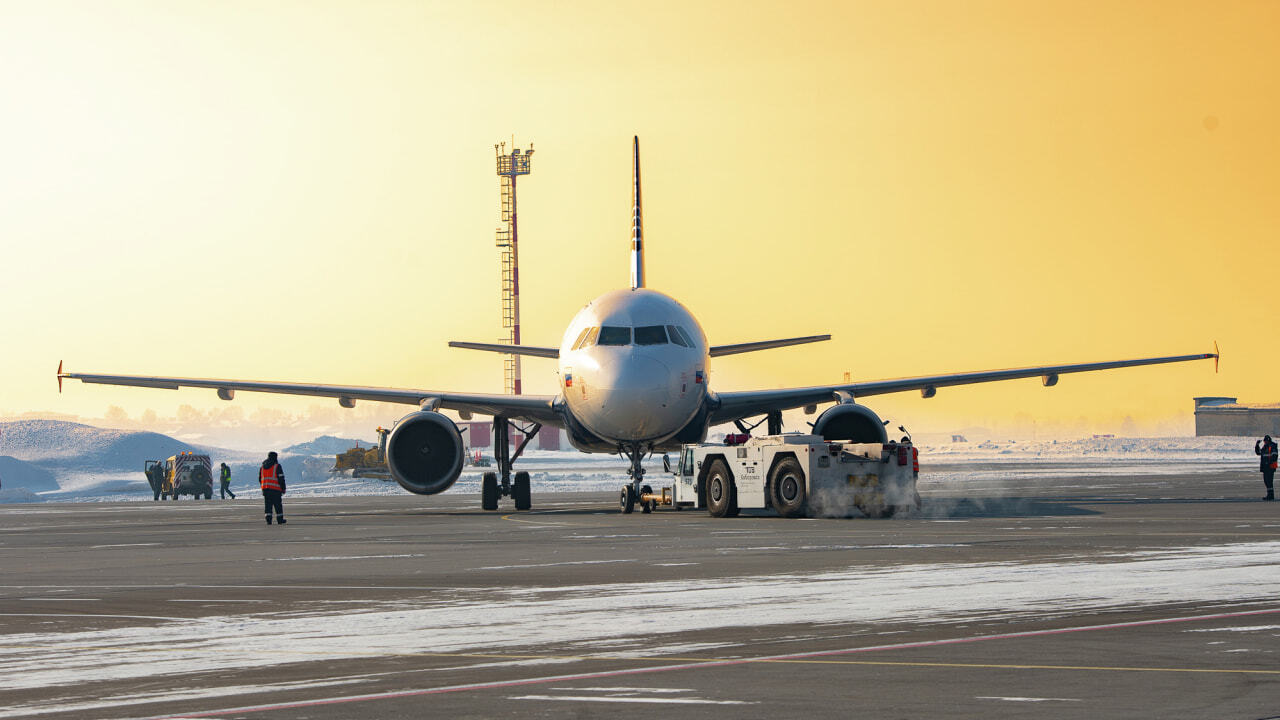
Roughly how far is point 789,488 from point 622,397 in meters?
4.23

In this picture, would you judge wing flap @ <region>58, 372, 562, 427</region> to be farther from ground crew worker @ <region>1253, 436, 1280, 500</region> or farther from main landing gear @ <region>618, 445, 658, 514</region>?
ground crew worker @ <region>1253, 436, 1280, 500</region>

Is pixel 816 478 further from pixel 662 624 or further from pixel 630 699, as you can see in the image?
pixel 630 699

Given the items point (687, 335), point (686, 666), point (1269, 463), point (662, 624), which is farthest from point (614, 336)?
point (686, 666)

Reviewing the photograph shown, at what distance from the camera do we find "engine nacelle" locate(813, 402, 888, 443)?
34062 mm

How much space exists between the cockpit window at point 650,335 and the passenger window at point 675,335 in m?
0.20

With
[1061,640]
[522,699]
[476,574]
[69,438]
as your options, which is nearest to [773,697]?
[522,699]

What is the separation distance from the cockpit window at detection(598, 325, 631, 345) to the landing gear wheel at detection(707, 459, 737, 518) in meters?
3.19

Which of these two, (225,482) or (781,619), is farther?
(225,482)

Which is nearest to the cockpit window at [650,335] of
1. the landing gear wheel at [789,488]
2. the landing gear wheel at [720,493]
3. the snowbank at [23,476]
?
the landing gear wheel at [720,493]

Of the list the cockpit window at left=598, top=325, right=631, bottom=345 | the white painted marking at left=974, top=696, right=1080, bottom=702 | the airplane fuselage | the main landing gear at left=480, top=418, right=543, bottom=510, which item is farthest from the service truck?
the white painted marking at left=974, top=696, right=1080, bottom=702

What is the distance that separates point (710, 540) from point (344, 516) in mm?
15457

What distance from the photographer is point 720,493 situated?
104ft

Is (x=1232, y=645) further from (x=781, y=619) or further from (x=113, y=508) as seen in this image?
(x=113, y=508)

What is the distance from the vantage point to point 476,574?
707 inches
